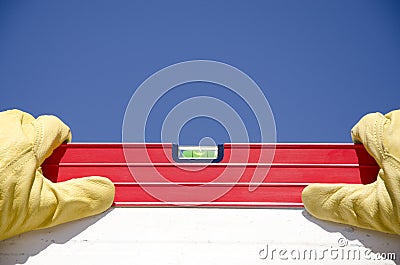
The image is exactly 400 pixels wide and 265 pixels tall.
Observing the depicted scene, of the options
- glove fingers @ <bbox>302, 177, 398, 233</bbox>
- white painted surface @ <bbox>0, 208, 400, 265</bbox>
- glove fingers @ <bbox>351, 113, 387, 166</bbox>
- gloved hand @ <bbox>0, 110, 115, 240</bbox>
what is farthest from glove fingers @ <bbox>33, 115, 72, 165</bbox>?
glove fingers @ <bbox>351, 113, 387, 166</bbox>

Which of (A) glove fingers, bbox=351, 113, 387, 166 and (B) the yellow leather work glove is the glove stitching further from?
(A) glove fingers, bbox=351, 113, 387, 166

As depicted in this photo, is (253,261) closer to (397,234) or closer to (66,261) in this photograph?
(397,234)

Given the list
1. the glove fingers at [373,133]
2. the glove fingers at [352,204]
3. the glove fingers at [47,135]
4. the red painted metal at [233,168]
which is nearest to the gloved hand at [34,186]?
the glove fingers at [47,135]

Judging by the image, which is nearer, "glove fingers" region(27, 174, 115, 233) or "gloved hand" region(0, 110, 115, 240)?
"gloved hand" region(0, 110, 115, 240)

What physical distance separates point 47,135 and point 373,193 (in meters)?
2.09

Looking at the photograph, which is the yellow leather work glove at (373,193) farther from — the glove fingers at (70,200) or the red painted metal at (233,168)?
the glove fingers at (70,200)

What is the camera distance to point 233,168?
114 inches

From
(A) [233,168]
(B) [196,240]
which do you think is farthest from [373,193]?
(B) [196,240]

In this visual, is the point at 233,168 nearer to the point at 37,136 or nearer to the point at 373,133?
the point at 373,133

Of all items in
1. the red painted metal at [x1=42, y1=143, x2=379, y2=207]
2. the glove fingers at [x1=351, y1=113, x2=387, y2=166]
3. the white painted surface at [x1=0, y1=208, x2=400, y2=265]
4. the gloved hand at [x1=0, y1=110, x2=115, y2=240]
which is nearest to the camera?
the gloved hand at [x1=0, y1=110, x2=115, y2=240]

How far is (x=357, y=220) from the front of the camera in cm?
256

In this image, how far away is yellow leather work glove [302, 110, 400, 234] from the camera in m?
2.36

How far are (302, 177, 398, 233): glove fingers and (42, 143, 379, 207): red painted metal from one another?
135 millimetres

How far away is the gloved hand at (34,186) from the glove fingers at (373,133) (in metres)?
1.74
